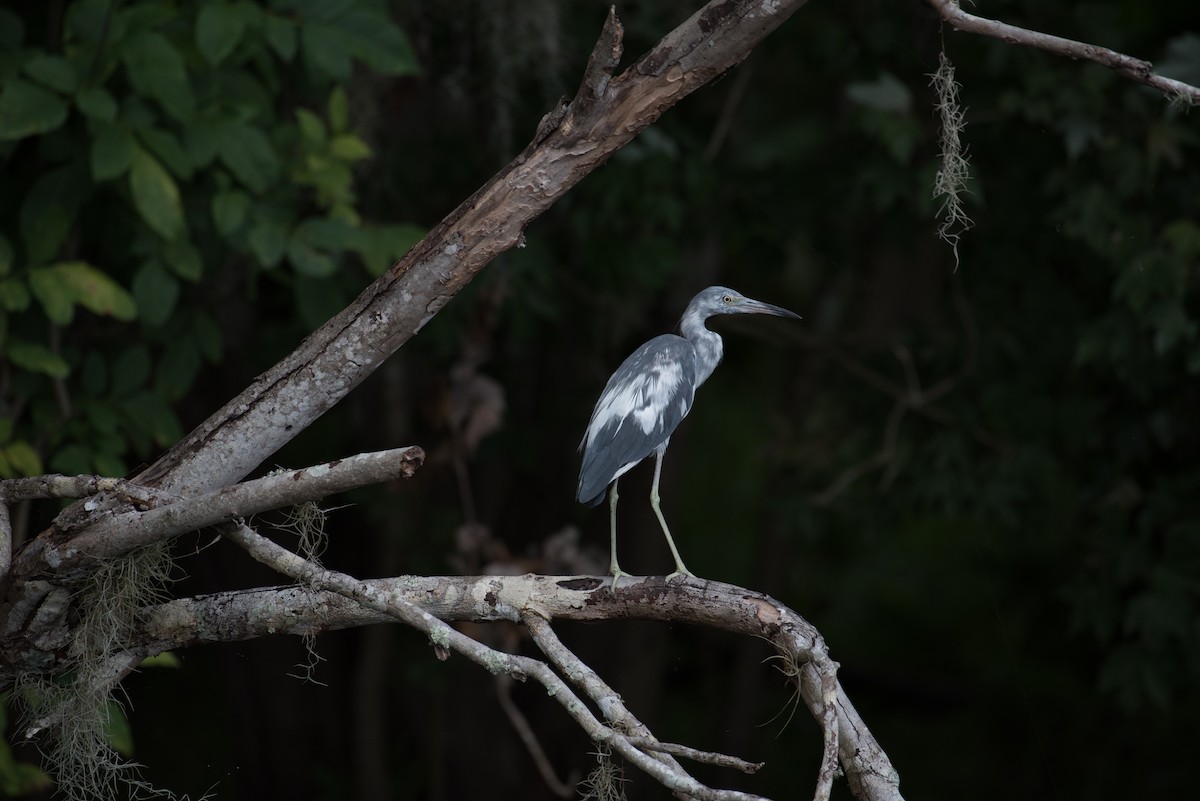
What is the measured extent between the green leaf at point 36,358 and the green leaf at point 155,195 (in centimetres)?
38

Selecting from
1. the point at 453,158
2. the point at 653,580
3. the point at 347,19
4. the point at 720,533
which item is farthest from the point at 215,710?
the point at 653,580

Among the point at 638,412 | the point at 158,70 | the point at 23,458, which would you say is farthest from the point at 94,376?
the point at 638,412

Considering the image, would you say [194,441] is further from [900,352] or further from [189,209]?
[900,352]

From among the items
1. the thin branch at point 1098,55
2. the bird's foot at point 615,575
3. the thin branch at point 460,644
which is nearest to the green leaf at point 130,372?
the thin branch at point 460,644

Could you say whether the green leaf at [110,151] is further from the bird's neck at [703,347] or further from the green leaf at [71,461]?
the bird's neck at [703,347]

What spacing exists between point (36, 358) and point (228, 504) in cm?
104

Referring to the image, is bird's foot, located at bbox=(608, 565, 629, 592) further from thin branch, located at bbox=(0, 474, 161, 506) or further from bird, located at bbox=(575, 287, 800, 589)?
thin branch, located at bbox=(0, 474, 161, 506)

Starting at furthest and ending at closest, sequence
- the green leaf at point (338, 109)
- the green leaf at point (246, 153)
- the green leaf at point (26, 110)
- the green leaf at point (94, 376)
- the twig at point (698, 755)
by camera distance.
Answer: the green leaf at point (338, 109) → the green leaf at point (94, 376) → the green leaf at point (246, 153) → the green leaf at point (26, 110) → the twig at point (698, 755)

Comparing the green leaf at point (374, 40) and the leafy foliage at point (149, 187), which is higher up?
the green leaf at point (374, 40)

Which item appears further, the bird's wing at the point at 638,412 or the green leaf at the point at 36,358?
the green leaf at the point at 36,358

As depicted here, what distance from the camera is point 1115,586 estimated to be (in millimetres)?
3568

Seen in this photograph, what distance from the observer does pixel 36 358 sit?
2557 millimetres

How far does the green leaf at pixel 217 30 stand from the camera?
249 centimetres

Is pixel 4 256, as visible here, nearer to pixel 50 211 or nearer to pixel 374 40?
pixel 50 211
